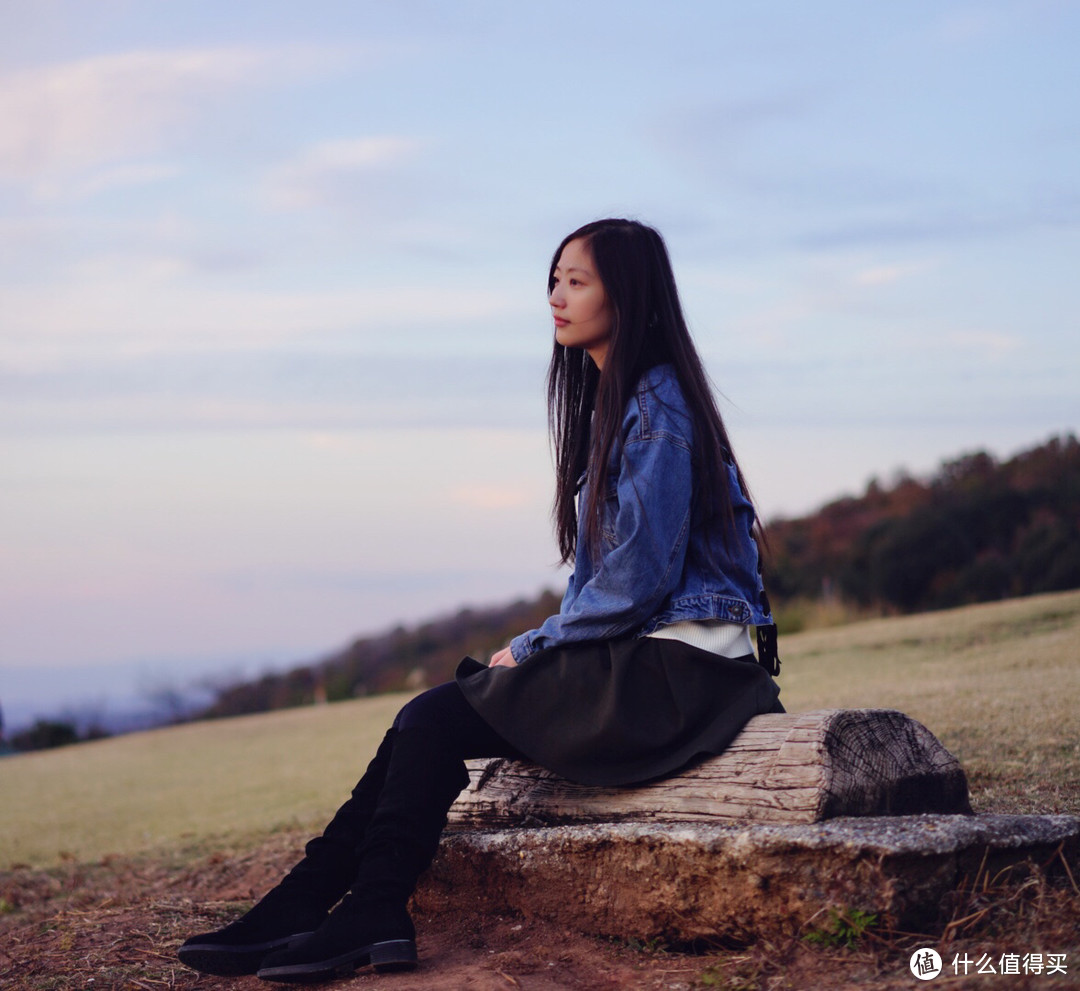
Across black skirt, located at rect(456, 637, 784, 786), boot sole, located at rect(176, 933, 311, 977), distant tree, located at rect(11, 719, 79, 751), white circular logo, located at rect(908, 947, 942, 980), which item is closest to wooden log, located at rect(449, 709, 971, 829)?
black skirt, located at rect(456, 637, 784, 786)

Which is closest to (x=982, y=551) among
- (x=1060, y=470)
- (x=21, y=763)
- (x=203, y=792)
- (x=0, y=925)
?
(x=1060, y=470)

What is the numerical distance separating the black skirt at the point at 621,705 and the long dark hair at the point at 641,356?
0.35 metres

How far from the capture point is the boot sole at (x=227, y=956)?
3062 millimetres

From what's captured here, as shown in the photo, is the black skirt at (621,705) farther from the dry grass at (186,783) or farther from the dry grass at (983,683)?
the dry grass at (186,783)

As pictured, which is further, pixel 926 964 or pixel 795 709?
pixel 795 709

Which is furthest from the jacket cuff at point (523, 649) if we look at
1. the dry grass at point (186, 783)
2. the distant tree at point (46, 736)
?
the distant tree at point (46, 736)

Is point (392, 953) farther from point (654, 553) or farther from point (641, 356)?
point (641, 356)

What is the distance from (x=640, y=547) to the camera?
3.04 m

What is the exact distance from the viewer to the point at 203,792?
9.34 m

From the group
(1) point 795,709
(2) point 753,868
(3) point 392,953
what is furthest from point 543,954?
(1) point 795,709

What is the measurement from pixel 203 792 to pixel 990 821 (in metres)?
7.76

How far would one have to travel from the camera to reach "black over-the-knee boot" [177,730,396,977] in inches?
121

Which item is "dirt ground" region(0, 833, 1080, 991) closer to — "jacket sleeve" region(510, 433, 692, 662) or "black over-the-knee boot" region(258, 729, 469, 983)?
"black over-the-knee boot" region(258, 729, 469, 983)

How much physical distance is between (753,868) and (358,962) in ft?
3.45
